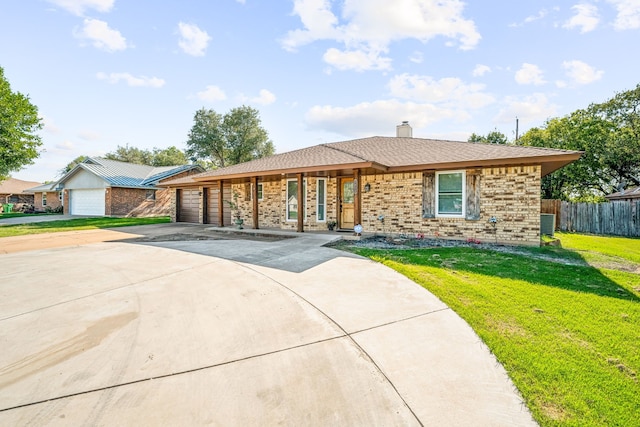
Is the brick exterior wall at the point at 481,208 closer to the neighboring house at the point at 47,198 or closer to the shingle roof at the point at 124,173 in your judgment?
the shingle roof at the point at 124,173

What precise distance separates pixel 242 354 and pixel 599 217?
18716 mm

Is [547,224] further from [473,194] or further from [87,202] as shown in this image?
[87,202]

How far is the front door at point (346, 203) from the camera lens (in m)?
11.4

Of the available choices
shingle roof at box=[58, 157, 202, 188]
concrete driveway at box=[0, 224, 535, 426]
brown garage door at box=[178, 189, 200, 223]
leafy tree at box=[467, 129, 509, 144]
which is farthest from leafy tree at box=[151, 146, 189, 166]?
concrete driveway at box=[0, 224, 535, 426]

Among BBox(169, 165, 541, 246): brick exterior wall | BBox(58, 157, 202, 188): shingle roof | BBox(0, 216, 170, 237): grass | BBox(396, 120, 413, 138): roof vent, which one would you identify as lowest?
BBox(0, 216, 170, 237): grass

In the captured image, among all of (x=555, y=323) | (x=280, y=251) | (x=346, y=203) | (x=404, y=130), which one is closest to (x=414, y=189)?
(x=346, y=203)

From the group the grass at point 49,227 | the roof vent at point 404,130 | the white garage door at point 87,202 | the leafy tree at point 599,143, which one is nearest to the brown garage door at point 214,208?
the grass at point 49,227

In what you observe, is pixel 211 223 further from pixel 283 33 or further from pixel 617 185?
pixel 617 185

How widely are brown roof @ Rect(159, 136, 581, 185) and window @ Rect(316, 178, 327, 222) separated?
106cm

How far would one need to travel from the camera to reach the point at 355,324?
3400 mm

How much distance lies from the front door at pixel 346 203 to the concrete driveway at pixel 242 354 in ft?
20.3

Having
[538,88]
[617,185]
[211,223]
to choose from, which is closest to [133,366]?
[211,223]

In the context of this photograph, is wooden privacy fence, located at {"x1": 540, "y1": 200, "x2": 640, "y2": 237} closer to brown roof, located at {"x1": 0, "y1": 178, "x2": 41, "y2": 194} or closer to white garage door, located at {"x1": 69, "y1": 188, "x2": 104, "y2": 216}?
white garage door, located at {"x1": 69, "y1": 188, "x2": 104, "y2": 216}

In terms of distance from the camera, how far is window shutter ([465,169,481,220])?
9.06 metres
